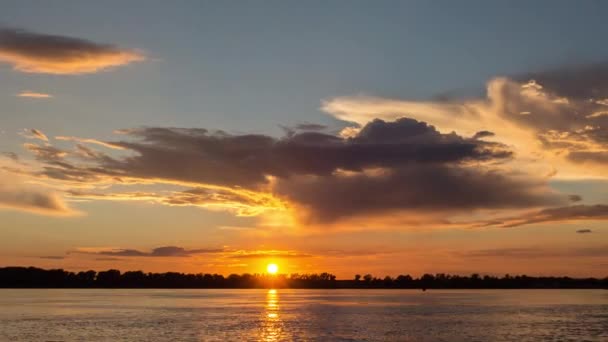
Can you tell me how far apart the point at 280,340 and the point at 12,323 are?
41.5 metres

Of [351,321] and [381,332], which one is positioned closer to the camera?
[381,332]

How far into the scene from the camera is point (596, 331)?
77.4m

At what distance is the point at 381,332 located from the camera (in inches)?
3051

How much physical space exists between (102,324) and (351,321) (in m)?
35.3

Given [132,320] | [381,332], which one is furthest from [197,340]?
[132,320]

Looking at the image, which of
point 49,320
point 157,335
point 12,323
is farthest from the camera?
point 49,320

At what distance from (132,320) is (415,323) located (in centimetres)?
4124

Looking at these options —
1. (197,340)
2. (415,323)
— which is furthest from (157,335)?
(415,323)

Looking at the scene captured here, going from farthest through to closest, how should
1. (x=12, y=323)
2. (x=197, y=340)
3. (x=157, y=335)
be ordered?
1. (x=12, y=323)
2. (x=157, y=335)
3. (x=197, y=340)

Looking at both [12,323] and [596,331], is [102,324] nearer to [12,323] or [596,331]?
[12,323]

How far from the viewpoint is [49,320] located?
94.8m

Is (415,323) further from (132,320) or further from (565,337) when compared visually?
(132,320)

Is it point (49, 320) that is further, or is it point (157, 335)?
point (49, 320)

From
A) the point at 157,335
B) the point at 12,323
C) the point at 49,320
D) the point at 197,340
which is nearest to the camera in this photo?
the point at 197,340
